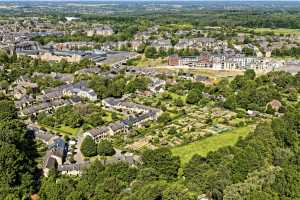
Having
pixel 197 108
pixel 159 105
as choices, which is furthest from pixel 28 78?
pixel 197 108

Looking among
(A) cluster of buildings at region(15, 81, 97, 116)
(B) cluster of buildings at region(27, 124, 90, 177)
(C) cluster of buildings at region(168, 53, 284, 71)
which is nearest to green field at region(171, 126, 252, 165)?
(B) cluster of buildings at region(27, 124, 90, 177)

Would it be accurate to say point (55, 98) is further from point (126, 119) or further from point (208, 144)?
point (208, 144)

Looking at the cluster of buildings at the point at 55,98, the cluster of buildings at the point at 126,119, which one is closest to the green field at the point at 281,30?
the cluster of buildings at the point at 55,98

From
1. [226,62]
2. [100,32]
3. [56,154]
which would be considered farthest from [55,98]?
[100,32]

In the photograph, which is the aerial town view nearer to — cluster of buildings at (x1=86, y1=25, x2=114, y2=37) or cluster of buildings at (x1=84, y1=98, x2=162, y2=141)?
cluster of buildings at (x1=84, y1=98, x2=162, y2=141)

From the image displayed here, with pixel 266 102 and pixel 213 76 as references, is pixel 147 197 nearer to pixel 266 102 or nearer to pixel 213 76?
pixel 266 102

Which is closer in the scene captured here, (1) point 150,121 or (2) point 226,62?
(1) point 150,121
